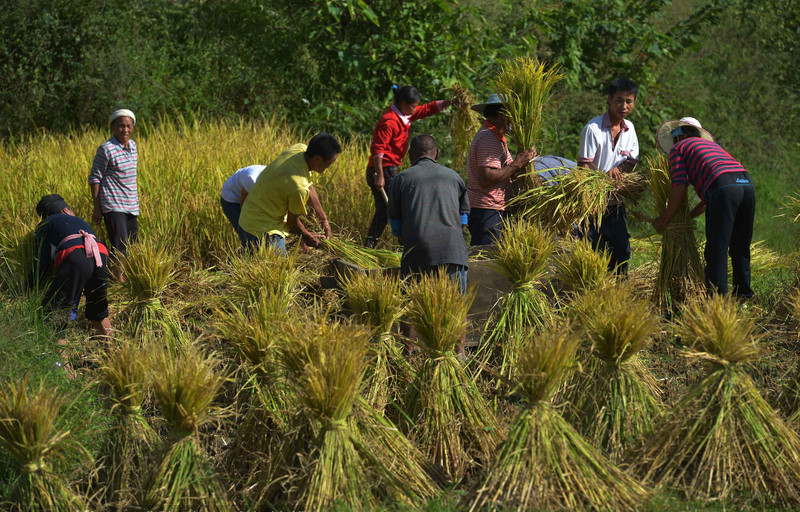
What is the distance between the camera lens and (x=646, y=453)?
3.94 m

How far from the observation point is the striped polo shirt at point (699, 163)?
5.61 meters

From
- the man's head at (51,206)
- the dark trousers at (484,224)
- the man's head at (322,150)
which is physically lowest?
the dark trousers at (484,224)

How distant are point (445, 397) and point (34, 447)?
1.88 meters

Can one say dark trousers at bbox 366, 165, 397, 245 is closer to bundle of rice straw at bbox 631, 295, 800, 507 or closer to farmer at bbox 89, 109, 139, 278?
farmer at bbox 89, 109, 139, 278

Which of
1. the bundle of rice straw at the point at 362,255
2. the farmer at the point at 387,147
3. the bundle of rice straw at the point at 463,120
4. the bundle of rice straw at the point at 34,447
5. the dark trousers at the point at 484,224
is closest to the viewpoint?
the bundle of rice straw at the point at 34,447

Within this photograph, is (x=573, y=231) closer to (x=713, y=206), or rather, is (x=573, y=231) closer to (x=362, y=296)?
(x=713, y=206)

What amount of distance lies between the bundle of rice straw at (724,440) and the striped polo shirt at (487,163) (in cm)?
223

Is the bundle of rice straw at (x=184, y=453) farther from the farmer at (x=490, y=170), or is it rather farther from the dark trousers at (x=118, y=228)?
the dark trousers at (x=118, y=228)

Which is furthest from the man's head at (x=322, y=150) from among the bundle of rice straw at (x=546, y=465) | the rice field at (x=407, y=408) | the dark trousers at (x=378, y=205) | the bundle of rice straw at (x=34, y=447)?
the bundle of rice straw at (x=34, y=447)

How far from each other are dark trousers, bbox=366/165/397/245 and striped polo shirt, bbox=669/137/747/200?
247 cm

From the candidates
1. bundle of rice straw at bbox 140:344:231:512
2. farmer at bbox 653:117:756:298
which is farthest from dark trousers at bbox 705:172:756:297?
bundle of rice straw at bbox 140:344:231:512

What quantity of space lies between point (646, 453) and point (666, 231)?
8.01ft

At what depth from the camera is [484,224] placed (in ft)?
19.9

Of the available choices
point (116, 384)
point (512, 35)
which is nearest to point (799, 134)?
point (512, 35)
